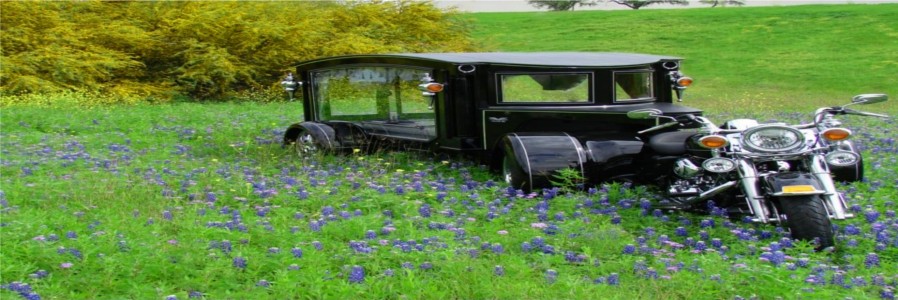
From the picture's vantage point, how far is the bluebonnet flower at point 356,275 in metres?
3.95

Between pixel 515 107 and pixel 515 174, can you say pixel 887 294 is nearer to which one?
pixel 515 174

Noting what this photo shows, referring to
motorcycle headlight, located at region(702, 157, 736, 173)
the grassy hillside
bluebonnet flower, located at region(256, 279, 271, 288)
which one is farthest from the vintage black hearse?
the grassy hillside

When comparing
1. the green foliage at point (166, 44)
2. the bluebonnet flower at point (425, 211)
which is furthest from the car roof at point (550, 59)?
the green foliage at point (166, 44)

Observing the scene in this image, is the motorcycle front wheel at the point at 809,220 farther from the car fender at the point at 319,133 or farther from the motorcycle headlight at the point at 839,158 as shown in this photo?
the car fender at the point at 319,133

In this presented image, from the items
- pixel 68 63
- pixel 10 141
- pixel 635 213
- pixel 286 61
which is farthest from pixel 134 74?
pixel 635 213

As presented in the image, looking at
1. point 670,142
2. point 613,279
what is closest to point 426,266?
point 613,279

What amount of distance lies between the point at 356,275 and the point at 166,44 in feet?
60.7

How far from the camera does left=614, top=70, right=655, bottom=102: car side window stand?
7516 millimetres

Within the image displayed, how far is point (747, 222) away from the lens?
5.24 meters

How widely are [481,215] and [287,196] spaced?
140 cm

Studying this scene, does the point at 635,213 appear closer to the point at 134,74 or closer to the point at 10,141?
the point at 10,141

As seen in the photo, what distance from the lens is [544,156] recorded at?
6.53m

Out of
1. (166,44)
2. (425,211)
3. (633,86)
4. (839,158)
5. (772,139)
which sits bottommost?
(425,211)

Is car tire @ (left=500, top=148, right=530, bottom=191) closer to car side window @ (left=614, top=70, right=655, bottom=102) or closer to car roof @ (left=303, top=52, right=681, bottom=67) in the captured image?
car roof @ (left=303, top=52, right=681, bottom=67)
